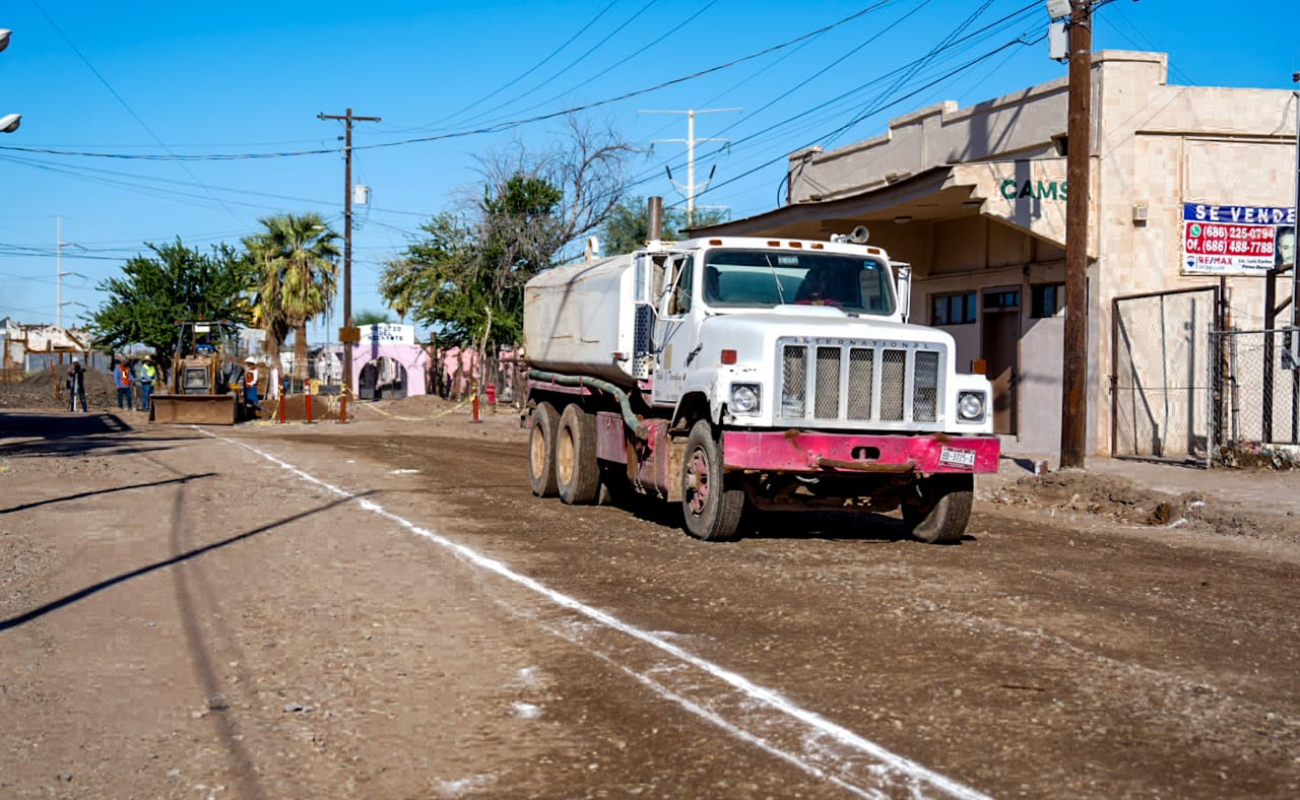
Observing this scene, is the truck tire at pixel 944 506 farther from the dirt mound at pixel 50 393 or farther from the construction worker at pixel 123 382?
the dirt mound at pixel 50 393

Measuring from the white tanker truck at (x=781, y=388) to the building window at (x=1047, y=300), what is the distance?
10.8m

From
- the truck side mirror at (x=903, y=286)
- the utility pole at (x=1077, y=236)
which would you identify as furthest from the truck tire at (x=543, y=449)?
the utility pole at (x=1077, y=236)

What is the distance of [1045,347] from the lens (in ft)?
76.7

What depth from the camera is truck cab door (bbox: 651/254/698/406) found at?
1305cm

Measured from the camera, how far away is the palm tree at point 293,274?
191 ft

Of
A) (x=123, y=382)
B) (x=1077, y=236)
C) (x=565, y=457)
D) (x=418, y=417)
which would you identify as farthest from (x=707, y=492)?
(x=123, y=382)

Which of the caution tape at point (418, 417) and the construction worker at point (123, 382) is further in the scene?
the construction worker at point (123, 382)

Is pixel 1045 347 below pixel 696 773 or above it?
above

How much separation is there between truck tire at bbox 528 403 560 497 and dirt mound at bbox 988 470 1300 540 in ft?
18.8

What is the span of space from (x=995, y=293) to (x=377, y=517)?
15374 millimetres

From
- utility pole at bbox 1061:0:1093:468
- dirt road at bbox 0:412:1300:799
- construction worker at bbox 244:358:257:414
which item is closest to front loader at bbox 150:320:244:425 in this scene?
construction worker at bbox 244:358:257:414

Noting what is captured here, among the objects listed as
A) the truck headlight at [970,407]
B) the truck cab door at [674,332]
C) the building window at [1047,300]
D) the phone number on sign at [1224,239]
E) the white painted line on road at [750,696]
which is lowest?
the white painted line on road at [750,696]

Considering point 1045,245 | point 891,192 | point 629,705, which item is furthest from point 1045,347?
point 629,705

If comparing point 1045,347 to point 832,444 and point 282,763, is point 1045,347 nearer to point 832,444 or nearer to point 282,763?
point 832,444
